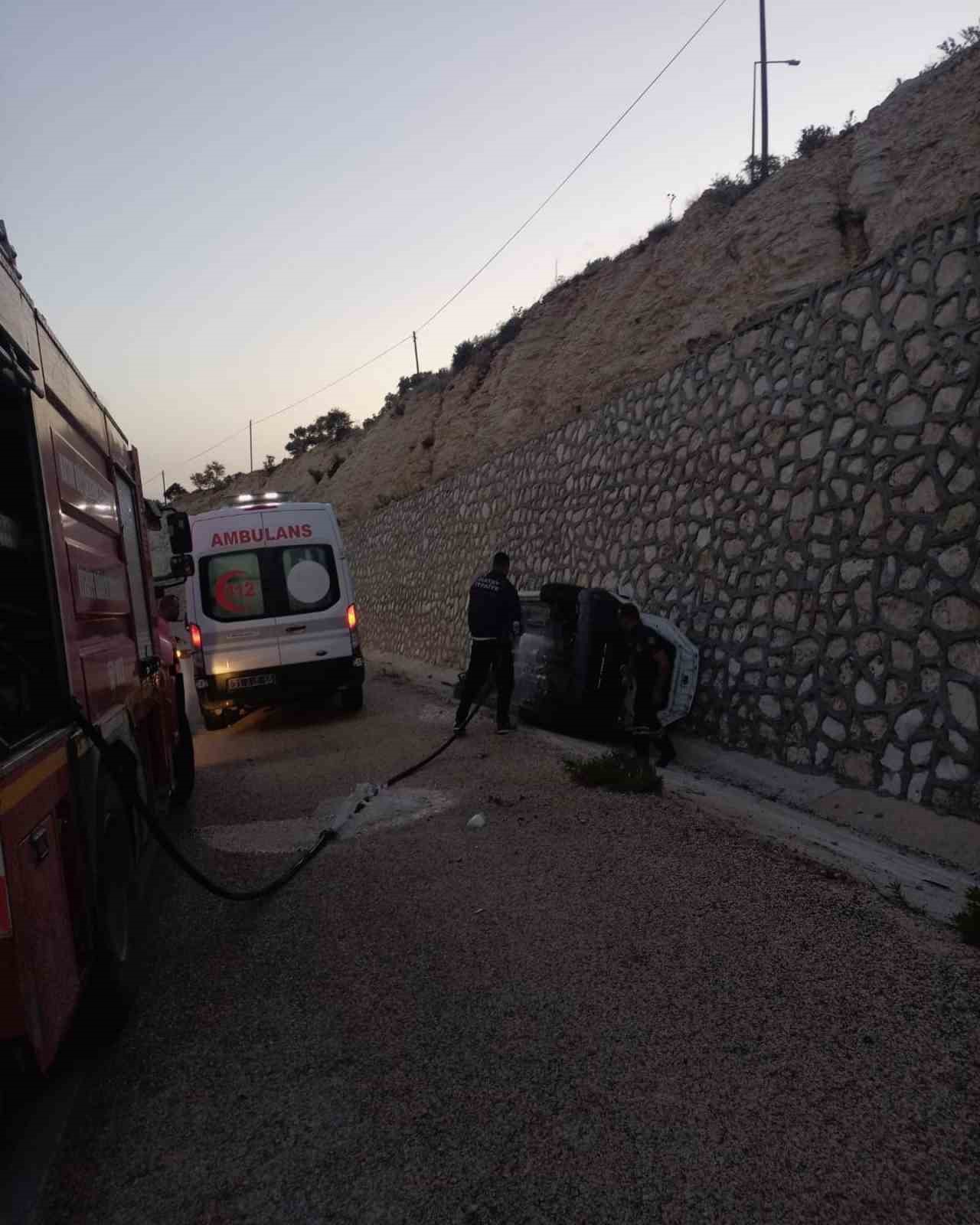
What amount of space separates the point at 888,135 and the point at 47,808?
17942 millimetres

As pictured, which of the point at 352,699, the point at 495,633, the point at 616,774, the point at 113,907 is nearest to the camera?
the point at 113,907

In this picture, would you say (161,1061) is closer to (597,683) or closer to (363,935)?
(363,935)

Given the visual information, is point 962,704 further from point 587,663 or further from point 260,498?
point 260,498

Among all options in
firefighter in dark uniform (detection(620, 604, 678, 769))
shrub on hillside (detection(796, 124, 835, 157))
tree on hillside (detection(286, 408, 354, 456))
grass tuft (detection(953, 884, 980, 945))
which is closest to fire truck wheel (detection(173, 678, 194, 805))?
firefighter in dark uniform (detection(620, 604, 678, 769))

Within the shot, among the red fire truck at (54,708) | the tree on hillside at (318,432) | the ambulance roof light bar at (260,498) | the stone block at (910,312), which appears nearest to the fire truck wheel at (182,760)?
the red fire truck at (54,708)

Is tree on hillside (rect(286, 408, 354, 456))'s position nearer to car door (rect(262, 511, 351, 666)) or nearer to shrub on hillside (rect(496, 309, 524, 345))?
shrub on hillside (rect(496, 309, 524, 345))

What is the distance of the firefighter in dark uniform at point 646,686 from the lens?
795 cm

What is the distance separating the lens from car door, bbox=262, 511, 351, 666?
1086 centimetres

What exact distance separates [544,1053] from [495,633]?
626 centimetres

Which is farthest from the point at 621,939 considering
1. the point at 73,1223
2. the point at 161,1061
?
the point at 73,1223

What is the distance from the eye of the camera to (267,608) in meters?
10.8

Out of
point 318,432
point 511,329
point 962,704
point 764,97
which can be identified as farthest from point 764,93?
point 318,432

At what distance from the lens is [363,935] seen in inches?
164

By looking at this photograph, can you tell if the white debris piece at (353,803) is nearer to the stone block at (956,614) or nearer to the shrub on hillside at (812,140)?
the stone block at (956,614)
